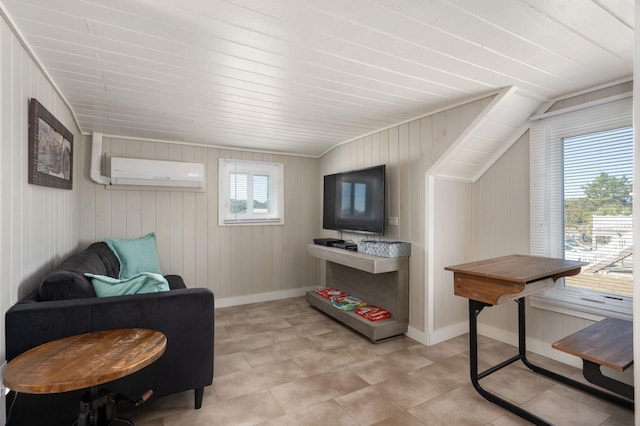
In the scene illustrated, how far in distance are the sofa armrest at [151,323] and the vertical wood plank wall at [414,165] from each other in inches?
79.1

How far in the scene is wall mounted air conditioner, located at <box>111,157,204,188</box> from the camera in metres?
3.61

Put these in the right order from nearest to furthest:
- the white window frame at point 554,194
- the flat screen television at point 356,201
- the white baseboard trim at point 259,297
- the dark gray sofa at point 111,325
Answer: the dark gray sofa at point 111,325 → the white window frame at point 554,194 → the flat screen television at point 356,201 → the white baseboard trim at point 259,297

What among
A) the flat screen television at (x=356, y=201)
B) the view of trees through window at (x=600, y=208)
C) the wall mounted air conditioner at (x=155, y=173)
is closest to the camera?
the view of trees through window at (x=600, y=208)

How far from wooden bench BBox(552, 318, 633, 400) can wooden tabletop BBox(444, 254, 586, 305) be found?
34 centimetres

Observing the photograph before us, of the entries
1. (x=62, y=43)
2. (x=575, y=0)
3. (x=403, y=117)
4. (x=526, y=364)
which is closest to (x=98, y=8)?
(x=62, y=43)

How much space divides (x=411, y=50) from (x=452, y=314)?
8.42 feet

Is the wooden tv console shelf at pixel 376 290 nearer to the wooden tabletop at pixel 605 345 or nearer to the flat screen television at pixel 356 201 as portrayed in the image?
the flat screen television at pixel 356 201

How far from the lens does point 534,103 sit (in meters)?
2.70

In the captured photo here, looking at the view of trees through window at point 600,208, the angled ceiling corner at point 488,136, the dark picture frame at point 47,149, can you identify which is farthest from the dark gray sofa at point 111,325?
the view of trees through window at point 600,208

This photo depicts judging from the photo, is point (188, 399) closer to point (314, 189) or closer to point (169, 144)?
point (169, 144)

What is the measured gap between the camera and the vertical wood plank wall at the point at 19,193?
153 cm

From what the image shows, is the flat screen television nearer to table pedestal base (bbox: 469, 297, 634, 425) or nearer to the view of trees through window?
table pedestal base (bbox: 469, 297, 634, 425)

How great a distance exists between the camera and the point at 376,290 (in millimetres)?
3525

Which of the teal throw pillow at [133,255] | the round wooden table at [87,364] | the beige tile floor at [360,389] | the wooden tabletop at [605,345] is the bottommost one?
the beige tile floor at [360,389]
